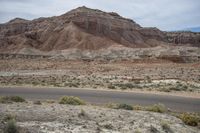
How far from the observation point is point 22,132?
10508 mm

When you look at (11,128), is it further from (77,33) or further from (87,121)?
(77,33)

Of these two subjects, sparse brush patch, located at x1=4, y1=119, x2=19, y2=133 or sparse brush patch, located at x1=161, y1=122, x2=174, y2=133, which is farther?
sparse brush patch, located at x1=161, y1=122, x2=174, y2=133

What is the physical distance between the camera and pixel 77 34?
116m

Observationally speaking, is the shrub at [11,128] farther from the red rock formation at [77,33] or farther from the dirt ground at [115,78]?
the red rock formation at [77,33]

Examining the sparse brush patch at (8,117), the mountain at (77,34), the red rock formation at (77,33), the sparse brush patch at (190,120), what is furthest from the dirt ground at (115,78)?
the red rock formation at (77,33)

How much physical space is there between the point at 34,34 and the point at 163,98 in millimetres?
105306

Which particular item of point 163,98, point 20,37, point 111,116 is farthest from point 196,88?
point 20,37

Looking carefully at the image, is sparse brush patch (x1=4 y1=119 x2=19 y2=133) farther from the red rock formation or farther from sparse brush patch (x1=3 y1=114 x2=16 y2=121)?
the red rock formation

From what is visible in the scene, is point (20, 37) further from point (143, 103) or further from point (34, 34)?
point (143, 103)

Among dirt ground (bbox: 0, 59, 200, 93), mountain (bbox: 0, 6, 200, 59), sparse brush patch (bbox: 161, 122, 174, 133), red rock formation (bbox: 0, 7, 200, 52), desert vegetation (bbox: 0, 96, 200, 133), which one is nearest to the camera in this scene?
desert vegetation (bbox: 0, 96, 200, 133)

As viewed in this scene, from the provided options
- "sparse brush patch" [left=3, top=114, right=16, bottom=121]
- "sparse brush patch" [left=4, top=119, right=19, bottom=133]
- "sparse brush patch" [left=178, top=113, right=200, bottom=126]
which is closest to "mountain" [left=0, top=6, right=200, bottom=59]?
"sparse brush patch" [left=178, top=113, right=200, bottom=126]

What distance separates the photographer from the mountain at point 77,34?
111 m

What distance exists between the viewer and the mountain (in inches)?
4373

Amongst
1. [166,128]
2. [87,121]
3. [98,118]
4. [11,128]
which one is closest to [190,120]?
[166,128]
